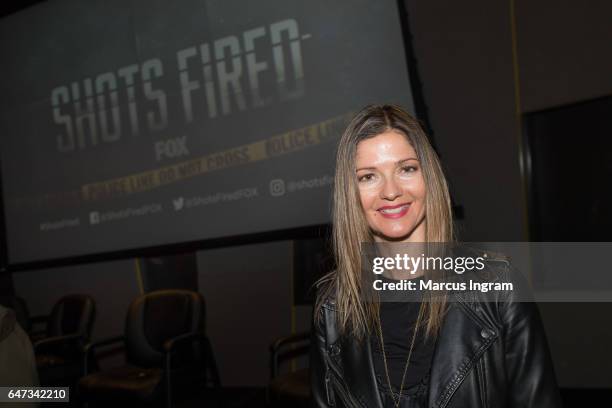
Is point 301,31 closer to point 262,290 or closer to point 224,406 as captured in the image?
point 262,290

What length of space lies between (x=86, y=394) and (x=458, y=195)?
2.29 m

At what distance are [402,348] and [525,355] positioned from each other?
0.26 meters

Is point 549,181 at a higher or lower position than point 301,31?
lower

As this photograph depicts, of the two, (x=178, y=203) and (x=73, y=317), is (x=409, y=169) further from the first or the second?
(x=73, y=317)

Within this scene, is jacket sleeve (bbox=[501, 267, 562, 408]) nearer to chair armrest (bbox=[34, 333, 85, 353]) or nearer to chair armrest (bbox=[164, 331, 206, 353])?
chair armrest (bbox=[164, 331, 206, 353])

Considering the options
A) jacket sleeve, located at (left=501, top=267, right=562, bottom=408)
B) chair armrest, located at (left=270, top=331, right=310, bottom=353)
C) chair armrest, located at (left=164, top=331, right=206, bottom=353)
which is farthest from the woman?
chair armrest, located at (left=164, top=331, right=206, bottom=353)

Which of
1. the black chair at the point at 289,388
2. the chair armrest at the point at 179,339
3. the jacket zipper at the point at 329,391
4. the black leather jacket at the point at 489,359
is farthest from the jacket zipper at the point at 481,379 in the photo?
the chair armrest at the point at 179,339

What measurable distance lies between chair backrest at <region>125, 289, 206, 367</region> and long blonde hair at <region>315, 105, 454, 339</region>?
5.87 ft

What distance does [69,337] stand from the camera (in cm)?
325

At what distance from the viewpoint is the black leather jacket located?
1048 millimetres

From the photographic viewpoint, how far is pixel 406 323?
120 cm

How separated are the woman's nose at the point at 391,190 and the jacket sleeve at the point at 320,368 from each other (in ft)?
1.15

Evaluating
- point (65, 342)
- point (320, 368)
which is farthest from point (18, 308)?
point (320, 368)

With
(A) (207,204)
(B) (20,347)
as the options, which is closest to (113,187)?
(A) (207,204)
